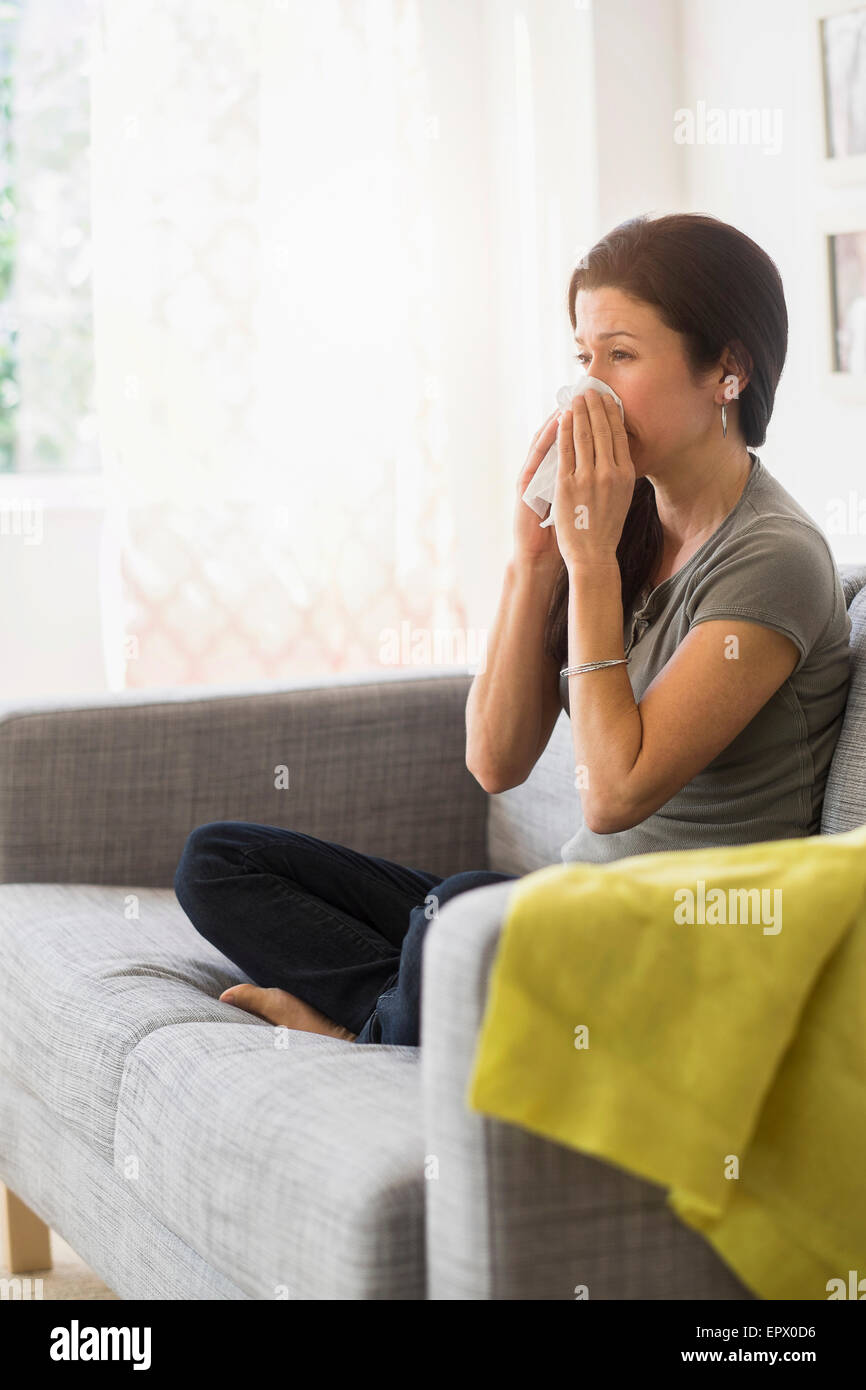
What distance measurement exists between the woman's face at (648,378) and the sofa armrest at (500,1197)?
2.13 feet

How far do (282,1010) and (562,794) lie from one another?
0.54 m

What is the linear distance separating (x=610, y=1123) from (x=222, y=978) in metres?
0.81

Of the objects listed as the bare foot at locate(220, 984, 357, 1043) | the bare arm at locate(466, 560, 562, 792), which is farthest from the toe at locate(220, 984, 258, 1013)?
the bare arm at locate(466, 560, 562, 792)

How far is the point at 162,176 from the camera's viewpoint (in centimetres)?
290

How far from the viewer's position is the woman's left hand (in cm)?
145

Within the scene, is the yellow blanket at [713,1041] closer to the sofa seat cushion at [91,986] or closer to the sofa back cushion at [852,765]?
the sofa back cushion at [852,765]

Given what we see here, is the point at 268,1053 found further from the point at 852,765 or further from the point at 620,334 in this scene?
the point at 620,334

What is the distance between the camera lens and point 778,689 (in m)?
1.39

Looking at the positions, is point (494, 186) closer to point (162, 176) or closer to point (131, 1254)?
point (162, 176)

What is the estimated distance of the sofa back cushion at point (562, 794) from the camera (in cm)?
140

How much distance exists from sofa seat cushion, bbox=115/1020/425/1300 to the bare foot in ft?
0.28

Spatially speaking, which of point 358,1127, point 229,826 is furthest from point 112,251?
point 358,1127

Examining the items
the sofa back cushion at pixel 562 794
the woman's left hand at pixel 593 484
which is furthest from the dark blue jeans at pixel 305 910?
the woman's left hand at pixel 593 484

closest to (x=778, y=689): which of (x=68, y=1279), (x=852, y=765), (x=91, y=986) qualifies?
(x=852, y=765)
